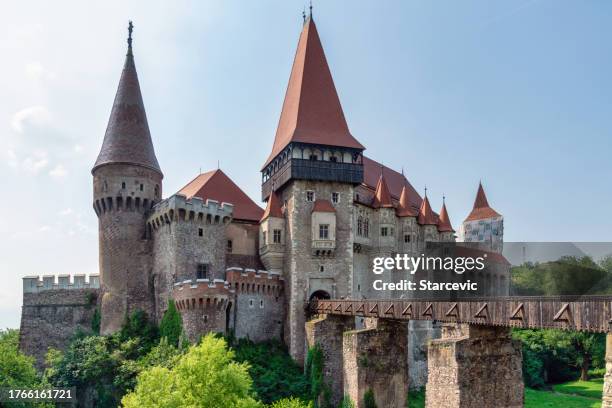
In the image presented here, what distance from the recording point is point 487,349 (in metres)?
21.9

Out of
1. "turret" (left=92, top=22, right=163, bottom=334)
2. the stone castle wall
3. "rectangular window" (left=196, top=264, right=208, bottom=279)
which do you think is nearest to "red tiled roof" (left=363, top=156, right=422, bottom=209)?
"rectangular window" (left=196, top=264, right=208, bottom=279)

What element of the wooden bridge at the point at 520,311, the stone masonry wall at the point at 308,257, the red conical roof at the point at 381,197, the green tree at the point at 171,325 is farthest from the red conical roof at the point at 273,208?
the wooden bridge at the point at 520,311

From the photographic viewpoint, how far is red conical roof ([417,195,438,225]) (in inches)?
2143

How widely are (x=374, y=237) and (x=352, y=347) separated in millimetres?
17790

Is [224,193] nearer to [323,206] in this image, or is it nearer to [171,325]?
[323,206]

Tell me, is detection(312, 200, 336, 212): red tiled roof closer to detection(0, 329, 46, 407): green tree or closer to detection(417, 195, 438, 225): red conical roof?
detection(417, 195, 438, 225): red conical roof

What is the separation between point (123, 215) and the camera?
41844mm

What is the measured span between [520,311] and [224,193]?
98.0 feet

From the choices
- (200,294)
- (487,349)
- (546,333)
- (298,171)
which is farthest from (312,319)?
(546,333)

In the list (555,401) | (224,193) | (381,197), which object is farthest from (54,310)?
(555,401)

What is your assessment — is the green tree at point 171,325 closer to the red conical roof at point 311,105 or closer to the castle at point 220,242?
the castle at point 220,242

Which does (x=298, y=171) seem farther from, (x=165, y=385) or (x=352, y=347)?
(x=165, y=385)

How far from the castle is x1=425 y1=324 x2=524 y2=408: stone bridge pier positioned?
18.2 m

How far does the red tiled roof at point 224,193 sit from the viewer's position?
1780 inches
